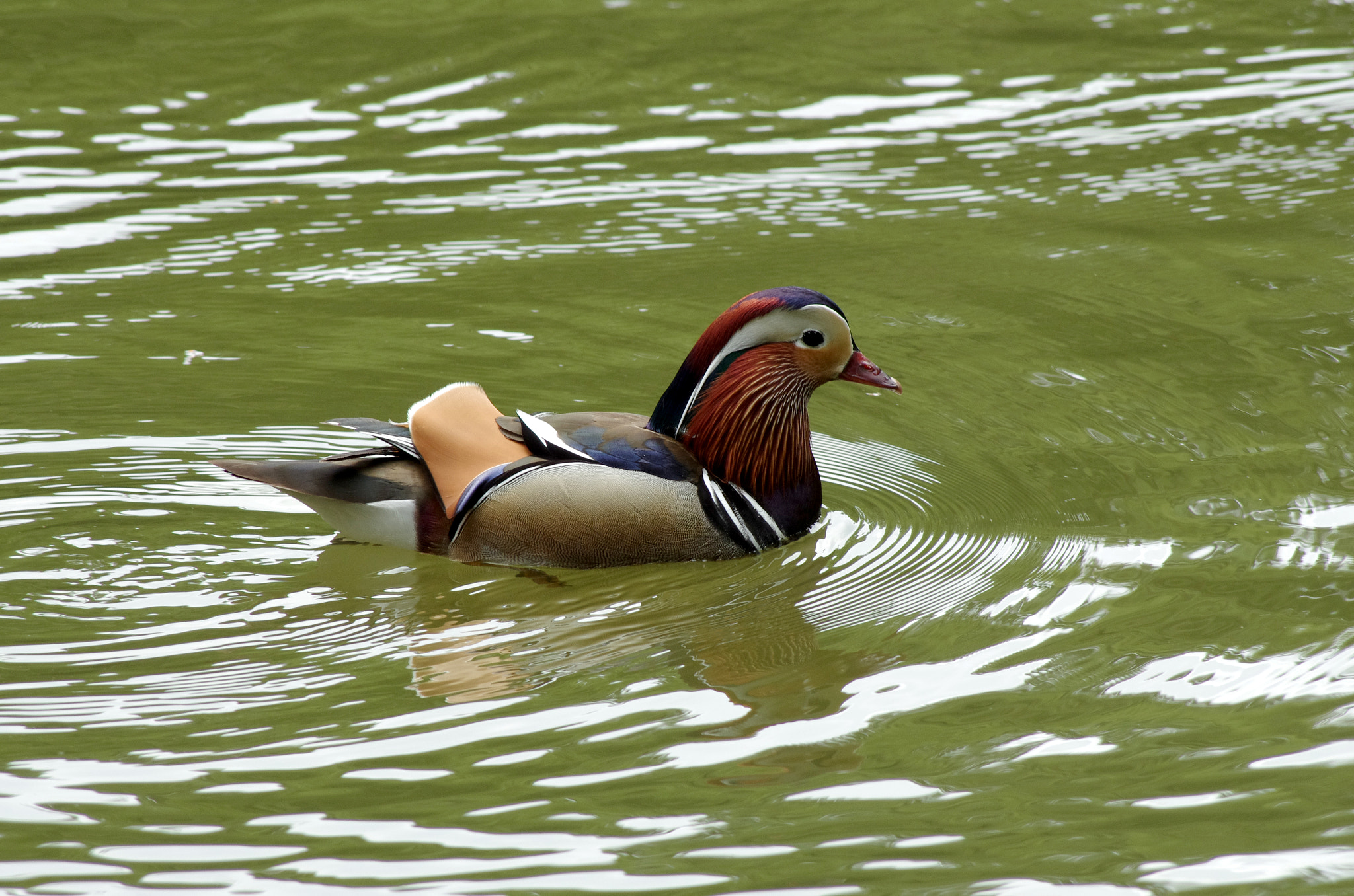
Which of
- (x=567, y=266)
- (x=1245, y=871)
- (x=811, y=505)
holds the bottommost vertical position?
(x=1245, y=871)

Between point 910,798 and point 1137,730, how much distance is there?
30.3 inches

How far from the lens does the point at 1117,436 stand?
21.8 ft

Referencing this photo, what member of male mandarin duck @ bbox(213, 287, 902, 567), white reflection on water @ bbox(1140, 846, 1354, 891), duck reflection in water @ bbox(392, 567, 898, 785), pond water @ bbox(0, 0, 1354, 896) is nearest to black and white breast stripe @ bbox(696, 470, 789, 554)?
male mandarin duck @ bbox(213, 287, 902, 567)

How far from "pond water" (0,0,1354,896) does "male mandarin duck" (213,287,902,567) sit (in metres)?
0.17

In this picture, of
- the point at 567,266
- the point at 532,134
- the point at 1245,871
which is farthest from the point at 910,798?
the point at 532,134

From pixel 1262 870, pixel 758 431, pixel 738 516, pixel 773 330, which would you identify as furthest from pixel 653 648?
pixel 1262 870

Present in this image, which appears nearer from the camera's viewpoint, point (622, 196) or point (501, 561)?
point (501, 561)

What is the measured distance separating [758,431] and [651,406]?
3.80ft

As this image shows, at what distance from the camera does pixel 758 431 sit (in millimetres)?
5852

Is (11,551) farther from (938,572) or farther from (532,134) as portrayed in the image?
(532,134)

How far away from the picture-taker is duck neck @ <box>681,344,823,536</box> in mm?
5859

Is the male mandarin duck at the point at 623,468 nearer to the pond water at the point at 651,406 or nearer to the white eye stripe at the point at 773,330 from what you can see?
the white eye stripe at the point at 773,330

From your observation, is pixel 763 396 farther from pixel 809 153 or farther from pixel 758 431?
pixel 809 153

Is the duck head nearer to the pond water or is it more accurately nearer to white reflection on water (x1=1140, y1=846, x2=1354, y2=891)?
→ the pond water
